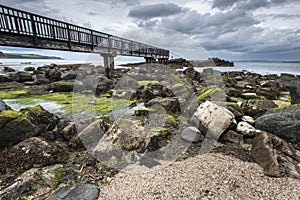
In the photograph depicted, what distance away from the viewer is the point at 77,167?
3504 mm

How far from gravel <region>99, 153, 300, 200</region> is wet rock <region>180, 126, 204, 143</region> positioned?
1.08 meters

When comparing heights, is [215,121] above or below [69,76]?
above

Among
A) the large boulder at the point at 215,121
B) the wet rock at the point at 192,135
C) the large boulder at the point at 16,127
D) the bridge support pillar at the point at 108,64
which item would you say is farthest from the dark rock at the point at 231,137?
the bridge support pillar at the point at 108,64

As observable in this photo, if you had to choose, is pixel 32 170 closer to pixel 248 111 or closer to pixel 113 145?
pixel 113 145

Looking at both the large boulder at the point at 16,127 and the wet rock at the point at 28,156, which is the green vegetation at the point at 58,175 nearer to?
the wet rock at the point at 28,156

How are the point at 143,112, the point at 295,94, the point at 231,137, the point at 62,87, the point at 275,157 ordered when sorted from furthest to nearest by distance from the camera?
the point at 62,87
the point at 295,94
the point at 143,112
the point at 231,137
the point at 275,157

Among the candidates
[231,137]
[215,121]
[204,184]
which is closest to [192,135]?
[215,121]

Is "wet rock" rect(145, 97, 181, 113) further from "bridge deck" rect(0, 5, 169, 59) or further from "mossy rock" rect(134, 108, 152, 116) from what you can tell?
"bridge deck" rect(0, 5, 169, 59)

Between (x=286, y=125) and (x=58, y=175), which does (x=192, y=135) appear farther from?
(x=58, y=175)

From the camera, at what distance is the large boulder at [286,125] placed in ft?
13.6

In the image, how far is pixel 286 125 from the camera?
420 centimetres

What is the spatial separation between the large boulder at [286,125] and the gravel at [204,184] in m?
1.57

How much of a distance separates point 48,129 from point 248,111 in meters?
6.61

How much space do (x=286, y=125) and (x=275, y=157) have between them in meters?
1.55
